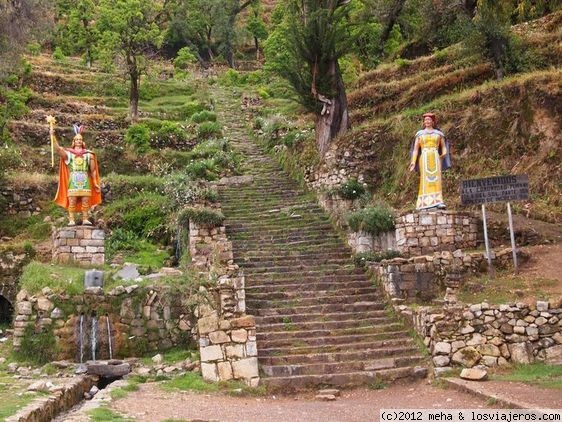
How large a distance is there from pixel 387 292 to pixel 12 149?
55.0ft

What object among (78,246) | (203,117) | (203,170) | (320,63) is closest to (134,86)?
(203,117)

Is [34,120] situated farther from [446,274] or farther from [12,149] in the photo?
[446,274]

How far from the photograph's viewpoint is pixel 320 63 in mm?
22672

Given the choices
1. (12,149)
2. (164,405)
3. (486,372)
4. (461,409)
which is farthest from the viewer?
(12,149)

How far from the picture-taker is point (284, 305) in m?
14.0

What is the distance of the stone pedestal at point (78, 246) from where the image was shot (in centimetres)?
1577

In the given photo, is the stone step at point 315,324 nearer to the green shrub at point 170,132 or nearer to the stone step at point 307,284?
the stone step at point 307,284

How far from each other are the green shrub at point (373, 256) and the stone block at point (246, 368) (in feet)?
16.1

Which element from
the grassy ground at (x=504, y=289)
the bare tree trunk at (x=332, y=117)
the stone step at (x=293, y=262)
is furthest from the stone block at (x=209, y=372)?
the bare tree trunk at (x=332, y=117)

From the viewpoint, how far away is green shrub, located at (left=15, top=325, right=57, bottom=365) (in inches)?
520

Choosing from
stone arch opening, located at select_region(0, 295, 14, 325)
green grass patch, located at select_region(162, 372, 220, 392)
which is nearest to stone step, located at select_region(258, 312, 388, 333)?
green grass patch, located at select_region(162, 372, 220, 392)

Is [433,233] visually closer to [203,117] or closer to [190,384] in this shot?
[190,384]

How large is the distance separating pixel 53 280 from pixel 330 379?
21.1 feet

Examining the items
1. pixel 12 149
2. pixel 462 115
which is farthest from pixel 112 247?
pixel 462 115
